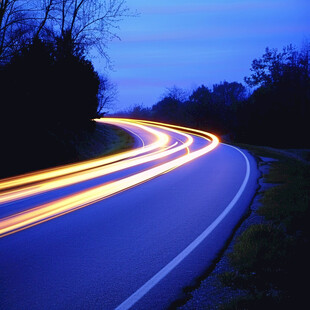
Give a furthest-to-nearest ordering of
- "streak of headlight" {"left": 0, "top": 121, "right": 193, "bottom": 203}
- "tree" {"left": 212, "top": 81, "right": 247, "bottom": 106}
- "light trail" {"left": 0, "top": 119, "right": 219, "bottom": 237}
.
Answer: "tree" {"left": 212, "top": 81, "right": 247, "bottom": 106}
"streak of headlight" {"left": 0, "top": 121, "right": 193, "bottom": 203}
"light trail" {"left": 0, "top": 119, "right": 219, "bottom": 237}

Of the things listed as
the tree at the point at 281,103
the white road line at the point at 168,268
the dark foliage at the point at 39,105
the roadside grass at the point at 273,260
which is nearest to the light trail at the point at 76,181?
the white road line at the point at 168,268

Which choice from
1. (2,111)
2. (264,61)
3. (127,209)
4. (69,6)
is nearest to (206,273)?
(127,209)

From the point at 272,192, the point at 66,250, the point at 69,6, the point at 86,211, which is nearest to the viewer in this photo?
the point at 66,250

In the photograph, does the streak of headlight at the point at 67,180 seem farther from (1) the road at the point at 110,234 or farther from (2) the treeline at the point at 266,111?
(2) the treeline at the point at 266,111

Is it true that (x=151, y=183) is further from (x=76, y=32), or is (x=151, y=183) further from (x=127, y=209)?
(x=76, y=32)

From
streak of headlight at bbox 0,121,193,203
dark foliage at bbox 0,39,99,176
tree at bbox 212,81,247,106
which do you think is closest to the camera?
streak of headlight at bbox 0,121,193,203

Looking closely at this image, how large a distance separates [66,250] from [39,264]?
78cm

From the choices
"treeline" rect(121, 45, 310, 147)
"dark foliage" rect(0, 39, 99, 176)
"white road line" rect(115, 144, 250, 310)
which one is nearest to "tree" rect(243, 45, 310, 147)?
"treeline" rect(121, 45, 310, 147)

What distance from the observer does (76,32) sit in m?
32.9

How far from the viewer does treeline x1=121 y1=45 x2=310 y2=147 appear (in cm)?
5025

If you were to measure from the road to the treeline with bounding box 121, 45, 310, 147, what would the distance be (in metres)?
36.6

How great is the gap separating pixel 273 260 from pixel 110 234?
3.34 meters

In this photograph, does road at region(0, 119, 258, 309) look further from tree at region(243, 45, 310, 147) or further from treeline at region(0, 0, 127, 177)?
tree at region(243, 45, 310, 147)

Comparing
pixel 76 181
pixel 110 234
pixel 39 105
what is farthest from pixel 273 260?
pixel 39 105
